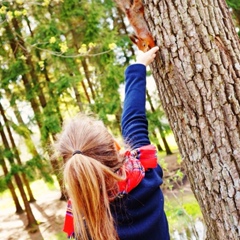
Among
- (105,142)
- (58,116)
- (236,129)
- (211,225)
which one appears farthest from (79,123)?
(58,116)

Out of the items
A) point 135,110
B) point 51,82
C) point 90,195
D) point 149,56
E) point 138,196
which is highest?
point 51,82

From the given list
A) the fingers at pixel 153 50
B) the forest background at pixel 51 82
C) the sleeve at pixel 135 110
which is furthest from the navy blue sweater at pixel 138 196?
the forest background at pixel 51 82

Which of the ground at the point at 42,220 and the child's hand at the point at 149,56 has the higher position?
the child's hand at the point at 149,56

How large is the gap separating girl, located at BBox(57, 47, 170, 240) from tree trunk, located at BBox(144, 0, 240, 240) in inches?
6.5

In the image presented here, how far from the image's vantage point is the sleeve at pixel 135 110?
6.67 ft

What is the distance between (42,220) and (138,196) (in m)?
10.4

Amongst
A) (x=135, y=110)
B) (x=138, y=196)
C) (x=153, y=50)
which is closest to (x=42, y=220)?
(x=135, y=110)

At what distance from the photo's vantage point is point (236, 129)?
1852mm

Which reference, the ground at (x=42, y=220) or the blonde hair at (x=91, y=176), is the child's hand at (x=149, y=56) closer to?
the blonde hair at (x=91, y=176)

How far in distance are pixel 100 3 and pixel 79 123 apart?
385 inches

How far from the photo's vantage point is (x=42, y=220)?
38.0 ft

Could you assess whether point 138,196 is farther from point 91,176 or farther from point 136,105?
point 136,105

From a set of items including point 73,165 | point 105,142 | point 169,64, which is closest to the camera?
point 73,165

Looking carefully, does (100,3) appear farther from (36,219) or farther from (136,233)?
(136,233)
